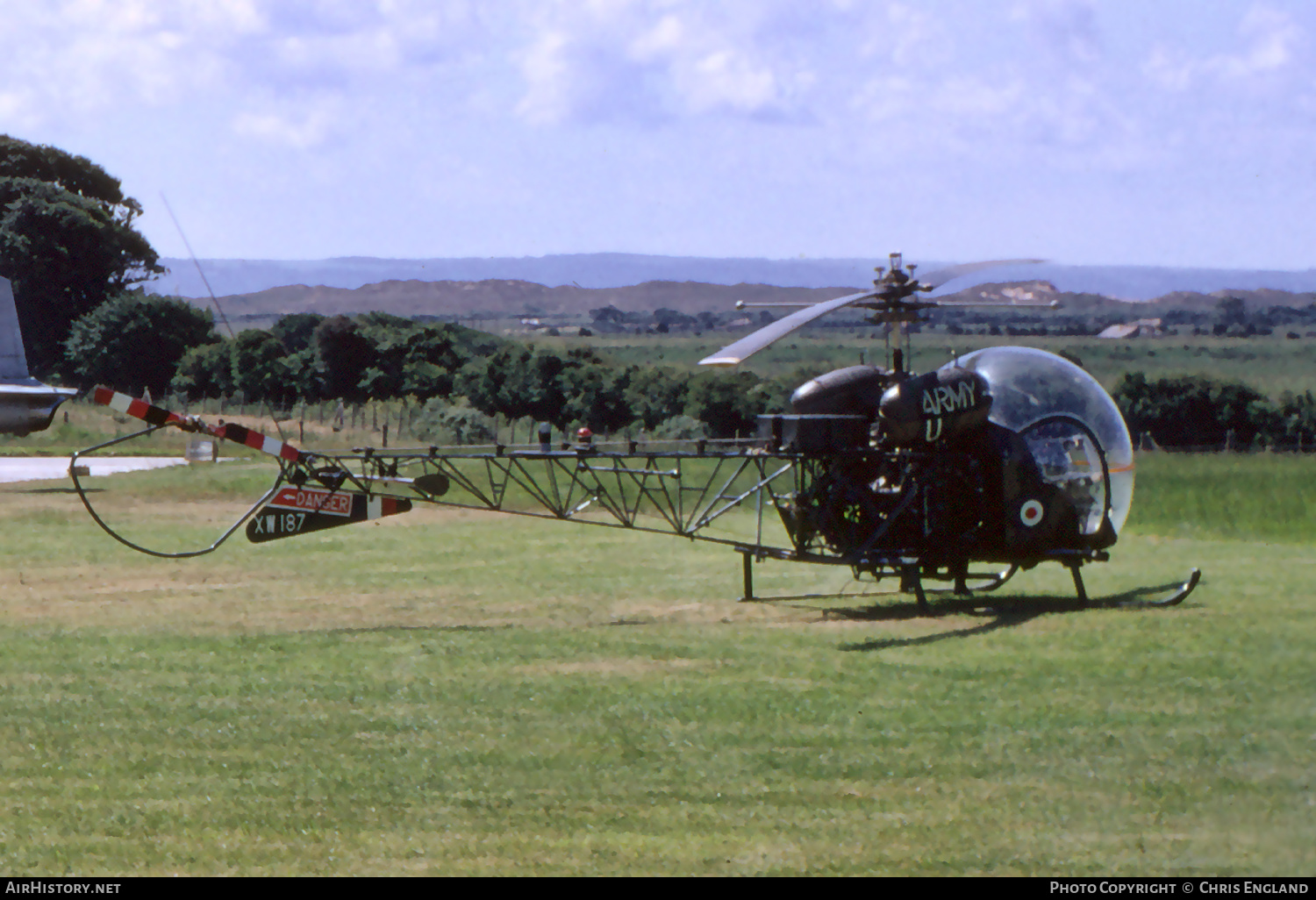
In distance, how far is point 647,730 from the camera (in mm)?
9484

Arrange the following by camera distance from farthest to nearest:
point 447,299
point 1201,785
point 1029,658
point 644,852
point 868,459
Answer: point 447,299
point 868,459
point 1029,658
point 1201,785
point 644,852

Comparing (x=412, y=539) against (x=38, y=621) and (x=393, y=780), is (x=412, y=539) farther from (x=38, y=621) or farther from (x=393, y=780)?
(x=393, y=780)

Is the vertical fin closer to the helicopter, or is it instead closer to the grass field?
the grass field

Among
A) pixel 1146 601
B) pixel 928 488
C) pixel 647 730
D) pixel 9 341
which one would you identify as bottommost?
pixel 1146 601

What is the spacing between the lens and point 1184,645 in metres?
12.1

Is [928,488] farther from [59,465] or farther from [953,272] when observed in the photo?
[59,465]

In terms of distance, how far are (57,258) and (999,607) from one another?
196 feet

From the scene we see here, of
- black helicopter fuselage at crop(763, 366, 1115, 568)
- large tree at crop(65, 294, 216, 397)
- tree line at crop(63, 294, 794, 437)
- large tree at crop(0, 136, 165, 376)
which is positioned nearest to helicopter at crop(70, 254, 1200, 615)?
black helicopter fuselage at crop(763, 366, 1115, 568)

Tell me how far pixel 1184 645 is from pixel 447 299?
7724cm

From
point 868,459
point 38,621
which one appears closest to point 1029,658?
point 868,459

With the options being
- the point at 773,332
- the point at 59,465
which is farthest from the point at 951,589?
the point at 59,465

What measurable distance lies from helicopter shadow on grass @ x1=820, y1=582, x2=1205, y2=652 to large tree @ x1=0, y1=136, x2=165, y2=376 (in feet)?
170

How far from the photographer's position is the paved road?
34750mm

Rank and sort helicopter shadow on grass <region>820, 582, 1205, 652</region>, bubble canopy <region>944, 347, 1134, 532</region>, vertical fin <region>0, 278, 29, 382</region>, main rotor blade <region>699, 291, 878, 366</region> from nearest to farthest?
1. main rotor blade <region>699, 291, 878, 366</region>
2. helicopter shadow on grass <region>820, 582, 1205, 652</region>
3. bubble canopy <region>944, 347, 1134, 532</region>
4. vertical fin <region>0, 278, 29, 382</region>
